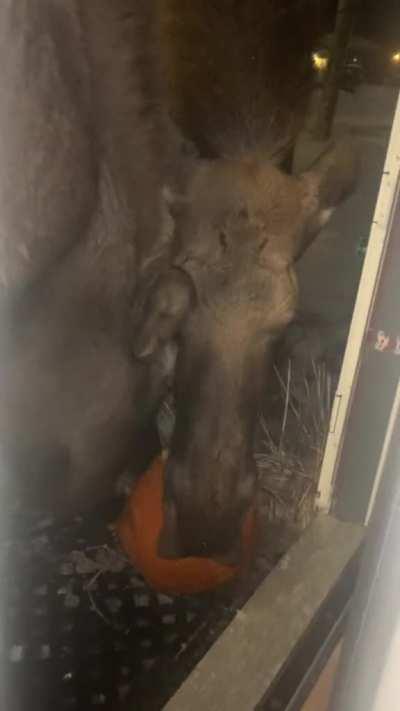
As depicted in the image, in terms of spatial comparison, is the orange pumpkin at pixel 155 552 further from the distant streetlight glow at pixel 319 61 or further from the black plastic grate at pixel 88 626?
the distant streetlight glow at pixel 319 61

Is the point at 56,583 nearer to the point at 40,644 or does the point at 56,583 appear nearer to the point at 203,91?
the point at 40,644

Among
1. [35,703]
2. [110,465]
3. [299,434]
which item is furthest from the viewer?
[299,434]

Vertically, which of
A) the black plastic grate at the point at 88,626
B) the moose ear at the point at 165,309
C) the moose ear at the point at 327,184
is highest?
the moose ear at the point at 327,184

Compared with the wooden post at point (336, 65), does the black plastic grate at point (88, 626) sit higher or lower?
lower

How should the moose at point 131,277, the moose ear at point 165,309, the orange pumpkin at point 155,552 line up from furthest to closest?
the orange pumpkin at point 155,552 < the moose ear at point 165,309 < the moose at point 131,277

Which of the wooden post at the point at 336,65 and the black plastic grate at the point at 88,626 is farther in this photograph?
the wooden post at the point at 336,65

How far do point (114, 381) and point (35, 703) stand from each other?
35 cm

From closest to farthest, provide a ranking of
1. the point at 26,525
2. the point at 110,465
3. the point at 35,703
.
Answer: the point at 35,703 → the point at 26,525 → the point at 110,465

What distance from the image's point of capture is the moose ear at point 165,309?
798 millimetres

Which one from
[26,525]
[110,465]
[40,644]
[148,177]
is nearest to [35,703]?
[40,644]

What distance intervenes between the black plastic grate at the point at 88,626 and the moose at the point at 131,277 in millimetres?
60

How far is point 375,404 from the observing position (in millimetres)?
958

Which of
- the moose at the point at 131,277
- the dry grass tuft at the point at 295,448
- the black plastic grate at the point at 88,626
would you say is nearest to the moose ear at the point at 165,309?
the moose at the point at 131,277

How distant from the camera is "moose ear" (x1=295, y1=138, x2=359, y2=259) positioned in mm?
857
